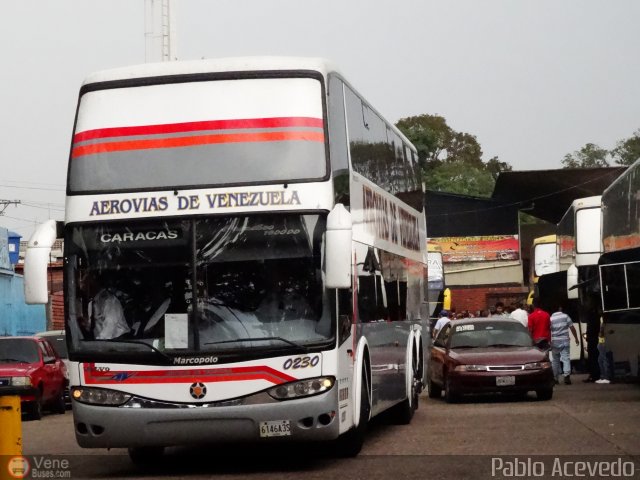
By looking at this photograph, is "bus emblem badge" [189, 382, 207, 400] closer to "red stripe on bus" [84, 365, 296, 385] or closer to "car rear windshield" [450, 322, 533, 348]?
"red stripe on bus" [84, 365, 296, 385]

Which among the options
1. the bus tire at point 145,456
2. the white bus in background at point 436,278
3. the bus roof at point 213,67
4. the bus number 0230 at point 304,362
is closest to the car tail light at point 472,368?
the bus tire at point 145,456

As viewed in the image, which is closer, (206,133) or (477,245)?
(206,133)

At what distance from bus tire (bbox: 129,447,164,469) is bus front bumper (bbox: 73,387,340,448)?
144 centimetres

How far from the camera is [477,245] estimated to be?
79312mm

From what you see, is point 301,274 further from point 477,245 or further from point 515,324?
point 477,245

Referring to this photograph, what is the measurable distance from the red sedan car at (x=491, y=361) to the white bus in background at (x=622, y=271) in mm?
1436

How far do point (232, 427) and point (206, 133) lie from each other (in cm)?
286

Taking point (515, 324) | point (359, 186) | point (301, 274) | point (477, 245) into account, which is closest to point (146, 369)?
point (301, 274)

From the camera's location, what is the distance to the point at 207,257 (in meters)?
13.1

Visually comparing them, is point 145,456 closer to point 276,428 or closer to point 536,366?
point 276,428

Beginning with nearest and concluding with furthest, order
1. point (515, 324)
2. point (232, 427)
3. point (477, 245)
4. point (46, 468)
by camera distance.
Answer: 1. point (232, 427)
2. point (46, 468)
3. point (515, 324)
4. point (477, 245)

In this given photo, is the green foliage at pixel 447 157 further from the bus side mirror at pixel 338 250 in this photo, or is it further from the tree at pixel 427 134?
the bus side mirror at pixel 338 250

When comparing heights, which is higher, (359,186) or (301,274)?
(359,186)

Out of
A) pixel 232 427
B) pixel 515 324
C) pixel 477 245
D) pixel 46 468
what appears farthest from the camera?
pixel 477 245
